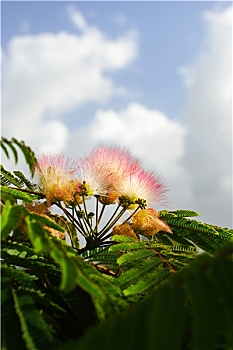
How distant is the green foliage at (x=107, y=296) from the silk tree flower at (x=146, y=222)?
0.63 ft

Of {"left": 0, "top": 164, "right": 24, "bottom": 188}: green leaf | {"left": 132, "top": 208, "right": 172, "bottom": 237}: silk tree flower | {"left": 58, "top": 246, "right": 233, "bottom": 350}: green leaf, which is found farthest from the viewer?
{"left": 0, "top": 164, "right": 24, "bottom": 188}: green leaf

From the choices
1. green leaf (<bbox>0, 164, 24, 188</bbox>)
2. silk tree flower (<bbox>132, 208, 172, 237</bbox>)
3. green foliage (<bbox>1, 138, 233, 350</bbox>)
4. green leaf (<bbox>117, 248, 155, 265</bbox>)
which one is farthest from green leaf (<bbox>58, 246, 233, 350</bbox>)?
green leaf (<bbox>0, 164, 24, 188</bbox>)

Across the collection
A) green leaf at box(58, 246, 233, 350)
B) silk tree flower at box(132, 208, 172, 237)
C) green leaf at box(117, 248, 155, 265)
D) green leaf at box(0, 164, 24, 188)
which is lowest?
green leaf at box(58, 246, 233, 350)

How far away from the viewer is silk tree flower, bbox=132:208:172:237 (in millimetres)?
2107

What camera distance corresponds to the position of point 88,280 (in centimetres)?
129

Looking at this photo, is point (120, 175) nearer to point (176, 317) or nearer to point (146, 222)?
point (146, 222)

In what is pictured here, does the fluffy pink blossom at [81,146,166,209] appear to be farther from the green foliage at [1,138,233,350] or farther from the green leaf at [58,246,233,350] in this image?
the green leaf at [58,246,233,350]

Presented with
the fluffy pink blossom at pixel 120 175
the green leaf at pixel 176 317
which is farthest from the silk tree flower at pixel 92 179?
the green leaf at pixel 176 317

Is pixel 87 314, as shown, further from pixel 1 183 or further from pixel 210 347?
pixel 1 183

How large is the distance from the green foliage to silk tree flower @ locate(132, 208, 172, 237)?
0.63 ft

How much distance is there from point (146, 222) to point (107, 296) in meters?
0.81

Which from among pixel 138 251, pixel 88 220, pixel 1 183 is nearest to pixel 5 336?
pixel 138 251

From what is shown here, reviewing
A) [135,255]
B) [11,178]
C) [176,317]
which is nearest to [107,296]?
[176,317]

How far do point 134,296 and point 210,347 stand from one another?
1.55ft
